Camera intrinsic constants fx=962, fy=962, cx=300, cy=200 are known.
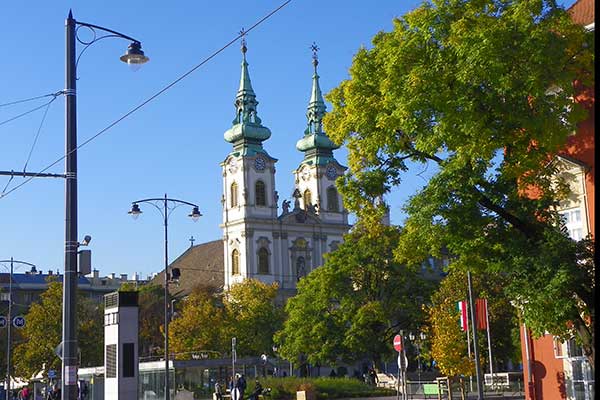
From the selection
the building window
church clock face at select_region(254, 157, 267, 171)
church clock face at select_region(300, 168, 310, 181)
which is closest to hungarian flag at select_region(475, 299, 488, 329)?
the building window

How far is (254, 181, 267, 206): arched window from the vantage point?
100 m

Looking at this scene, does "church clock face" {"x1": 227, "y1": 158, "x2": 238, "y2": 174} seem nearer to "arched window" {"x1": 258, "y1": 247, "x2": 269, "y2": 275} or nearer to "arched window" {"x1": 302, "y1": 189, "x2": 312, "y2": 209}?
"arched window" {"x1": 258, "y1": 247, "x2": 269, "y2": 275}

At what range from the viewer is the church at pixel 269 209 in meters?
98.1

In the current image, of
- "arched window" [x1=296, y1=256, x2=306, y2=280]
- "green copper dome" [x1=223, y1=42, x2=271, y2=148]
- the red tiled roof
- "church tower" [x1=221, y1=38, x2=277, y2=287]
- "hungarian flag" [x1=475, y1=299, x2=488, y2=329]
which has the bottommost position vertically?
"hungarian flag" [x1=475, y1=299, x2=488, y2=329]

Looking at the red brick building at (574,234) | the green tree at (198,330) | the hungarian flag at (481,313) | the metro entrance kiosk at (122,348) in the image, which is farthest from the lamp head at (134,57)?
the green tree at (198,330)

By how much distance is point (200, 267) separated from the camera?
374 feet

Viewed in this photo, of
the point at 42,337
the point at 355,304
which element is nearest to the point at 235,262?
the point at 355,304

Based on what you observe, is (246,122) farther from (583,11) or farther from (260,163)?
(583,11)

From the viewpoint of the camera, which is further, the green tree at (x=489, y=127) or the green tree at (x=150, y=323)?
the green tree at (x=150, y=323)

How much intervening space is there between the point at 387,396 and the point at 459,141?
34614mm

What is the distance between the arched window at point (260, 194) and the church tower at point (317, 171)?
605 cm

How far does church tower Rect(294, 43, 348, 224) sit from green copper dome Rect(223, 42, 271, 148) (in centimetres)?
647

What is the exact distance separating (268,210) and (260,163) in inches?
200

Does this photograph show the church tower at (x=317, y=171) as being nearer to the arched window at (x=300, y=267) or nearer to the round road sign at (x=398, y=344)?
the arched window at (x=300, y=267)
